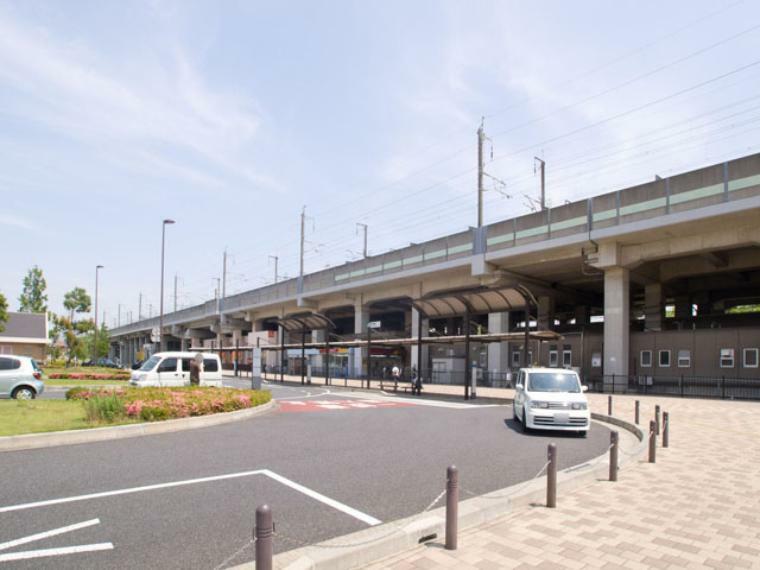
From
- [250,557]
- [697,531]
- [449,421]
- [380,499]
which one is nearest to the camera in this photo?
Answer: [250,557]

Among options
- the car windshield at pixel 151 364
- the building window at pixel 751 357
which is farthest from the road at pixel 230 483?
the building window at pixel 751 357

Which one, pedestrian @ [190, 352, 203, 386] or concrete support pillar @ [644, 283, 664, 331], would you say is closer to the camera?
pedestrian @ [190, 352, 203, 386]

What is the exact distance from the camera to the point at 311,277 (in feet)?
189

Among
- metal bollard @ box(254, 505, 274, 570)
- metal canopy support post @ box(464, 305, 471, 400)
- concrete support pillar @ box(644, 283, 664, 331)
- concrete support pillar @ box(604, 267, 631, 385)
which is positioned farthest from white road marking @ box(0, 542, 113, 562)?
concrete support pillar @ box(644, 283, 664, 331)

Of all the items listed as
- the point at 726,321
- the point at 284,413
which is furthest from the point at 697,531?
the point at 726,321

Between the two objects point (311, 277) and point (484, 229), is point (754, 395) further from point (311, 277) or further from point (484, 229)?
point (311, 277)

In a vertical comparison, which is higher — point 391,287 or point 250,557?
point 391,287

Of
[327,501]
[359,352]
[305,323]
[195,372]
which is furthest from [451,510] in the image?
[359,352]

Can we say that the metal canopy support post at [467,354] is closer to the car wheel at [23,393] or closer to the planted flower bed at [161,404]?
the planted flower bed at [161,404]

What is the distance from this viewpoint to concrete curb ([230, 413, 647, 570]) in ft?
14.6

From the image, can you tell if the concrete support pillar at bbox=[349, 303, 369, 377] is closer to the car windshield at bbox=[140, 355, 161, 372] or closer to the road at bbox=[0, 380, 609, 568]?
the car windshield at bbox=[140, 355, 161, 372]

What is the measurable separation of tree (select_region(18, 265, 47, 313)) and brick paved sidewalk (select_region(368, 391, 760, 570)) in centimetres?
6274

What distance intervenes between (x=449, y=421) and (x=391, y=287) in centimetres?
3264

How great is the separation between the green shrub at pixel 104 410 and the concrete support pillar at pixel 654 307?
36403 millimetres
